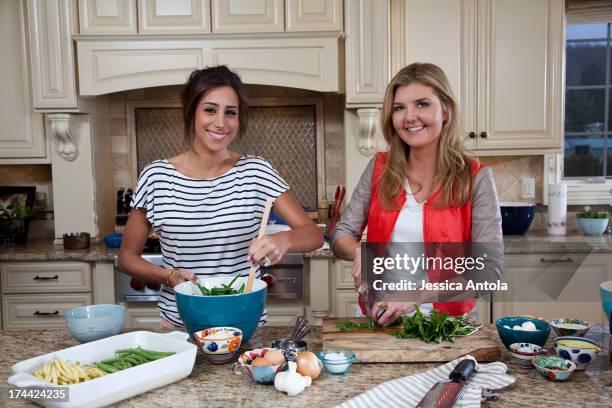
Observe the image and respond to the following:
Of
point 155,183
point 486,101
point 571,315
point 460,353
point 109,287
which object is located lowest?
point 571,315

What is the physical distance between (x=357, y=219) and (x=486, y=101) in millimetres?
1662

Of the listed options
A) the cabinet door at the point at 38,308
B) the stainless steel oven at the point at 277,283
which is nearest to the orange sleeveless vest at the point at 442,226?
the stainless steel oven at the point at 277,283

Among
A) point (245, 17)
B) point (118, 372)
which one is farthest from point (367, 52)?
point (118, 372)

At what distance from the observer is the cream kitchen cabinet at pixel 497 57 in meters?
3.20

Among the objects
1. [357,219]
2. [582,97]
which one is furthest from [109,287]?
[582,97]

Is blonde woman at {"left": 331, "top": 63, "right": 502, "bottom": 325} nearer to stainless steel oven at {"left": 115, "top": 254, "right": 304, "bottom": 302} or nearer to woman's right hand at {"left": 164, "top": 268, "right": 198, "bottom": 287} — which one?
woman's right hand at {"left": 164, "top": 268, "right": 198, "bottom": 287}

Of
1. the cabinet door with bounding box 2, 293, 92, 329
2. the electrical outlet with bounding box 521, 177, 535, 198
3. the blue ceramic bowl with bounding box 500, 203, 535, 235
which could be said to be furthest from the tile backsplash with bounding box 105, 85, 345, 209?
the electrical outlet with bounding box 521, 177, 535, 198

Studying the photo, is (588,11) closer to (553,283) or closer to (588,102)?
(588,102)

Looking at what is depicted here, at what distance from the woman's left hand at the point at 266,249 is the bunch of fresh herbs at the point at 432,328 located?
372 millimetres

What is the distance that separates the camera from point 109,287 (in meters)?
3.07

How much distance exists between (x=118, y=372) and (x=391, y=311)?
0.67 metres

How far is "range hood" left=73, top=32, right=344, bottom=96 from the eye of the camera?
10.2 ft

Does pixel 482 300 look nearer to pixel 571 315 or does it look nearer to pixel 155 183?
pixel 571 315

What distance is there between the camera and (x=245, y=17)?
10.2ft
